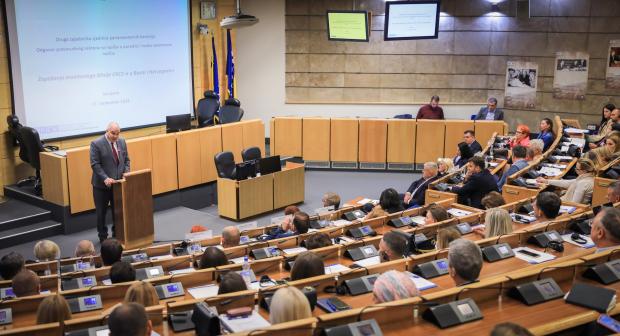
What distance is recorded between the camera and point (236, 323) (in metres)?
3.70

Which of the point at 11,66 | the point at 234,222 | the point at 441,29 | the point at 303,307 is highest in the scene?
the point at 441,29

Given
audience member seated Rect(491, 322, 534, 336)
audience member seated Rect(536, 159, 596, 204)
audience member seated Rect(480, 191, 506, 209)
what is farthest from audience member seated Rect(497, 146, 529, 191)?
audience member seated Rect(491, 322, 534, 336)

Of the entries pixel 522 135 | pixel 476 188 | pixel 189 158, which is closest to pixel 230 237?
pixel 476 188

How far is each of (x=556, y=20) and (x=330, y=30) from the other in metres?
5.01

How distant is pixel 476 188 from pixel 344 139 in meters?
5.18

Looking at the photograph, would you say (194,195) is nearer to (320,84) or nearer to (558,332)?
(320,84)

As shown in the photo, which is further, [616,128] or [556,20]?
[556,20]

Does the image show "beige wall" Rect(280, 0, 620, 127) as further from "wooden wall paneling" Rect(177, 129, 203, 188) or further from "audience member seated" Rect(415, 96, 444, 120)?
"wooden wall paneling" Rect(177, 129, 203, 188)

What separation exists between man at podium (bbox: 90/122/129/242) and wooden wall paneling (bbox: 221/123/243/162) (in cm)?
276

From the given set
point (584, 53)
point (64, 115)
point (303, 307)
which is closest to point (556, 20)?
point (584, 53)

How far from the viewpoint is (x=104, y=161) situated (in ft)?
26.9

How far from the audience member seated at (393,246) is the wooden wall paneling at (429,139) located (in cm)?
799

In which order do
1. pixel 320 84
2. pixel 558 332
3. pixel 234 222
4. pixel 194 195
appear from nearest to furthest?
pixel 558 332
pixel 234 222
pixel 194 195
pixel 320 84

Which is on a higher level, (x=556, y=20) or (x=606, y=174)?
(x=556, y=20)
